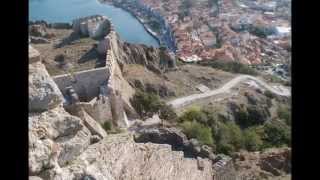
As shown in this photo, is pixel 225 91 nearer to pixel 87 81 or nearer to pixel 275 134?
pixel 275 134

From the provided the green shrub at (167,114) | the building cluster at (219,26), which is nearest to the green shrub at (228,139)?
the green shrub at (167,114)

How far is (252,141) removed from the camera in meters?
9.23

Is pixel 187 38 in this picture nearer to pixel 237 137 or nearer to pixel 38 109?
pixel 237 137

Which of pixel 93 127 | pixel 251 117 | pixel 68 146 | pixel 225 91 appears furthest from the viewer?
pixel 225 91

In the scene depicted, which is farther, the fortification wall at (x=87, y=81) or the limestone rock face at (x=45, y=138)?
the fortification wall at (x=87, y=81)

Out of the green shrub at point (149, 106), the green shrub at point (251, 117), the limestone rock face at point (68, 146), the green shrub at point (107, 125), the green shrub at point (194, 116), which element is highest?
the limestone rock face at point (68, 146)

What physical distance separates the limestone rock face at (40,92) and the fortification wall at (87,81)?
6.38 metres

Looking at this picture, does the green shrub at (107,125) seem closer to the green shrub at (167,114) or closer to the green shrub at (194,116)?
the green shrub at (167,114)

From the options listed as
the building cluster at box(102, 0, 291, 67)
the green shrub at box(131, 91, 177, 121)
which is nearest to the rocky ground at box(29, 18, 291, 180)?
the green shrub at box(131, 91, 177, 121)

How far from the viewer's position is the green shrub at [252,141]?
29.9 ft

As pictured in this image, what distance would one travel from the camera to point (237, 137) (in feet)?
30.9

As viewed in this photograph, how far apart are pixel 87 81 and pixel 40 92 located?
698cm

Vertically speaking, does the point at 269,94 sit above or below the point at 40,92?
below

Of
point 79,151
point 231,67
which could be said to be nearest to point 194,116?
point 231,67
